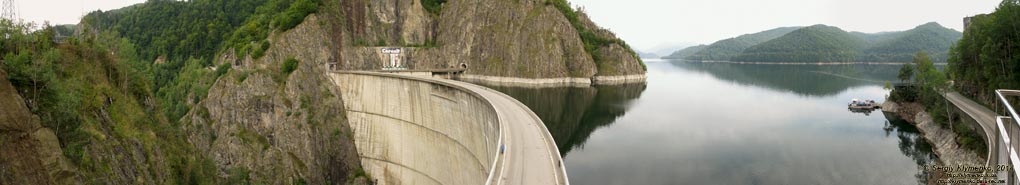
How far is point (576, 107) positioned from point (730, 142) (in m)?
27.9

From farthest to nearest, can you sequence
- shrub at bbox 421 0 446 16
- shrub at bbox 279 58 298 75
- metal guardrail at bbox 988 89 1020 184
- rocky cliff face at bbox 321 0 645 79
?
1. shrub at bbox 421 0 446 16
2. rocky cliff face at bbox 321 0 645 79
3. shrub at bbox 279 58 298 75
4. metal guardrail at bbox 988 89 1020 184

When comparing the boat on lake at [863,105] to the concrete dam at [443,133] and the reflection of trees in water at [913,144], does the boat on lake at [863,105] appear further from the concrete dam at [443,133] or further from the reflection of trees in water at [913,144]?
the concrete dam at [443,133]

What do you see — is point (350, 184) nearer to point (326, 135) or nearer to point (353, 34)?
point (326, 135)

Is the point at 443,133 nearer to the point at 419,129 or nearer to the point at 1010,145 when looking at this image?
→ the point at 419,129

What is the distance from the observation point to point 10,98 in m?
16.8

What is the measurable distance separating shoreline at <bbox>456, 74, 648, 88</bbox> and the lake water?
2713cm

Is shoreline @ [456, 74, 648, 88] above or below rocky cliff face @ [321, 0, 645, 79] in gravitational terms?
below

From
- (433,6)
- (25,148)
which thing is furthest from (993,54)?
(433,6)

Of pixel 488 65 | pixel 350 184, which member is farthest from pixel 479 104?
pixel 488 65

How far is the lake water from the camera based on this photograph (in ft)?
114

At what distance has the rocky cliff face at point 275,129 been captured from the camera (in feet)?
177

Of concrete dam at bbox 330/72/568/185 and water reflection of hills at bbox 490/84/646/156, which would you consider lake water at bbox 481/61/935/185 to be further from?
concrete dam at bbox 330/72/568/185

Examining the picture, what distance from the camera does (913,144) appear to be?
Result: 45.3 meters

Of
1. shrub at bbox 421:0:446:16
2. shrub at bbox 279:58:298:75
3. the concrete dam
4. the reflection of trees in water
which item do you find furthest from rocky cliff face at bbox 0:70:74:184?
shrub at bbox 421:0:446:16
